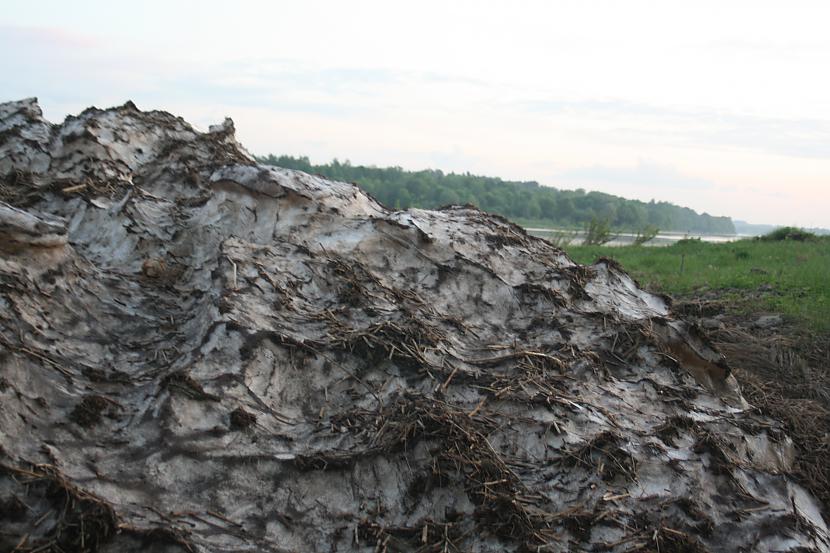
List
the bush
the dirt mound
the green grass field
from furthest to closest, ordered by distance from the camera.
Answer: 1. the bush
2. the green grass field
3. the dirt mound

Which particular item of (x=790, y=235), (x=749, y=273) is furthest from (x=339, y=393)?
(x=790, y=235)

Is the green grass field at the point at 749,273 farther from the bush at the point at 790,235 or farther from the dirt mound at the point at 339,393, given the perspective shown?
the dirt mound at the point at 339,393

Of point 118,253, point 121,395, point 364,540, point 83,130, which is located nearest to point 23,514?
point 121,395

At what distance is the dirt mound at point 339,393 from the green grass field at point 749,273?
3991 millimetres

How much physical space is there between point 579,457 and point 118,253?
321cm

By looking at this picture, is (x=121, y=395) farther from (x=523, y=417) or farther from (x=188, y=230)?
(x=523, y=417)

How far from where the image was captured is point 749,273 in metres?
11.0

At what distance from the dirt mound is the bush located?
13.9 metres

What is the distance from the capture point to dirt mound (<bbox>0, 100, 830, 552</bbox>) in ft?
10.3

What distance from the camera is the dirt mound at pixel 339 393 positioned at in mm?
3131

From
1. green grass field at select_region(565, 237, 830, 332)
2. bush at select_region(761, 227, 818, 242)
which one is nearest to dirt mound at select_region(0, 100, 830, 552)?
green grass field at select_region(565, 237, 830, 332)

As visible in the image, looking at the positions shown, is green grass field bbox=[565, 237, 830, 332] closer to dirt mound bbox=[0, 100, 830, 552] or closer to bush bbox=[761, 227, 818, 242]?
bush bbox=[761, 227, 818, 242]

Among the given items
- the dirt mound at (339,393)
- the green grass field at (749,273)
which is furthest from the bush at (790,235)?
the dirt mound at (339,393)

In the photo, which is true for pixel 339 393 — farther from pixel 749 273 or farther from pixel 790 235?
pixel 790 235
